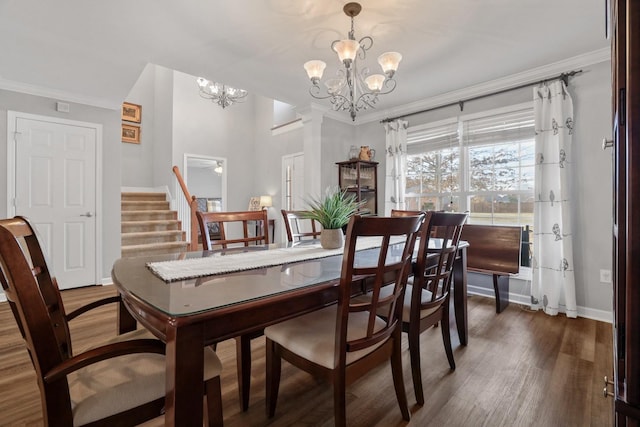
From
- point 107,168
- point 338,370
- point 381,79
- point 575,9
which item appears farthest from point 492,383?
point 107,168

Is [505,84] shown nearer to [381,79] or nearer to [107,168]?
[381,79]

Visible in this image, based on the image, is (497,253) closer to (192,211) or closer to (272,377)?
(272,377)

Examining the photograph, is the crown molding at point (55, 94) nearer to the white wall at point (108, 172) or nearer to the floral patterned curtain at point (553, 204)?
the white wall at point (108, 172)

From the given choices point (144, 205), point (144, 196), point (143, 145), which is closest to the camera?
point (144, 205)

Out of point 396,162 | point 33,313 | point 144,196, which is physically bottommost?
point 33,313

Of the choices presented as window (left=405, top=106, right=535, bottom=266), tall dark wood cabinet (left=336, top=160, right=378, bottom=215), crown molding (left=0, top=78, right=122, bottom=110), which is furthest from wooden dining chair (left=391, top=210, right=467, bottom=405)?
crown molding (left=0, top=78, right=122, bottom=110)

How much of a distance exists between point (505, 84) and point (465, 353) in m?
2.86

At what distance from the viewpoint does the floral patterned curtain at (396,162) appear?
4125 millimetres

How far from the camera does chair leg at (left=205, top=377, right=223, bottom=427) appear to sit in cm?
109

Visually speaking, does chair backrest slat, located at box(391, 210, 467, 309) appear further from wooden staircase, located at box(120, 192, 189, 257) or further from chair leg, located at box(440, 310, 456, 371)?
wooden staircase, located at box(120, 192, 189, 257)

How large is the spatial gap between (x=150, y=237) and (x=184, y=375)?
492 centimetres

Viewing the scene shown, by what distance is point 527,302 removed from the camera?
3.21 meters

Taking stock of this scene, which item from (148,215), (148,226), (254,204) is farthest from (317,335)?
(254,204)

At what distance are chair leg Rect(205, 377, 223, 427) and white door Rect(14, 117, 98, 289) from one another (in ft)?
11.4
